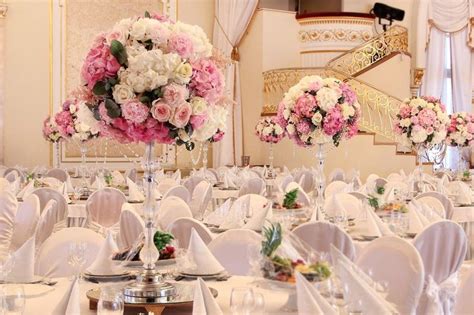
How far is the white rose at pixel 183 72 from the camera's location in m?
2.66

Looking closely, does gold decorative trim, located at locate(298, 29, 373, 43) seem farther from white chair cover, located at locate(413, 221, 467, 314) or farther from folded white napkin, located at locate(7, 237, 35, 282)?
folded white napkin, located at locate(7, 237, 35, 282)

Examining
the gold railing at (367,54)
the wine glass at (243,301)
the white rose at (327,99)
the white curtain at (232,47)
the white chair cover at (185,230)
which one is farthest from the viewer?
the gold railing at (367,54)

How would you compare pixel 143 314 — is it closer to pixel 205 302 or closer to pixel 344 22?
pixel 205 302

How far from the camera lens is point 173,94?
2645 millimetres

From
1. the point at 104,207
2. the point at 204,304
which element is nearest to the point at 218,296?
the point at 204,304

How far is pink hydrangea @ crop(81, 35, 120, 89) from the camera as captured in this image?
2.65 m

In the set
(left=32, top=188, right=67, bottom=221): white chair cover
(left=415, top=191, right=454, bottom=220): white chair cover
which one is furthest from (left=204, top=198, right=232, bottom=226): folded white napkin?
(left=415, top=191, right=454, bottom=220): white chair cover

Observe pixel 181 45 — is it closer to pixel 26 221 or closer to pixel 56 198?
pixel 26 221

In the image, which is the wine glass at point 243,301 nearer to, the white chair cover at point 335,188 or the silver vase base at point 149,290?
the silver vase base at point 149,290

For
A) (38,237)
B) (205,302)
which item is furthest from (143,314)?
(38,237)

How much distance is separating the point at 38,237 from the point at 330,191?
3281mm

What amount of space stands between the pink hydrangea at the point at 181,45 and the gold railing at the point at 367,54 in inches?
447

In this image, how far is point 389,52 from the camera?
47.3 feet

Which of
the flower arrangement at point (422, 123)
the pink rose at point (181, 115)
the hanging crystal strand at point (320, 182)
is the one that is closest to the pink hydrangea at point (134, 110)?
the pink rose at point (181, 115)
